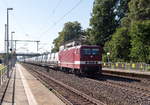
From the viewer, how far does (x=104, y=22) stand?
8044 centimetres

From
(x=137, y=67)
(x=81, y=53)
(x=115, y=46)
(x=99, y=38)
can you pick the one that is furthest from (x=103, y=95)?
(x=99, y=38)

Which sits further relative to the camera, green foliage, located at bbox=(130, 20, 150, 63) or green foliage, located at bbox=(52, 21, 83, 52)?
green foliage, located at bbox=(52, 21, 83, 52)

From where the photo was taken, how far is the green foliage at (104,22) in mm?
80062

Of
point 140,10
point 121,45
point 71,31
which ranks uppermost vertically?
point 71,31

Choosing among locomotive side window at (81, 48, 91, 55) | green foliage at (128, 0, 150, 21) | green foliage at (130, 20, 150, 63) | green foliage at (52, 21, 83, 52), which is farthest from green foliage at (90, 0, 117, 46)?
locomotive side window at (81, 48, 91, 55)

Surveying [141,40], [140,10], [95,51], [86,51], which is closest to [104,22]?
[140,10]

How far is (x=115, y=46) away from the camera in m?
68.2

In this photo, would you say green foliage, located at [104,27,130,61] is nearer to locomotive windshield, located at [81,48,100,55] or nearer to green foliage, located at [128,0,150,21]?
green foliage, located at [128,0,150,21]

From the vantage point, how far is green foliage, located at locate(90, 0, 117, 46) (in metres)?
80.1

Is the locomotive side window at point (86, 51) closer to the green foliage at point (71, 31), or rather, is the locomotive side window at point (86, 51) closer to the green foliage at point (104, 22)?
the green foliage at point (104, 22)

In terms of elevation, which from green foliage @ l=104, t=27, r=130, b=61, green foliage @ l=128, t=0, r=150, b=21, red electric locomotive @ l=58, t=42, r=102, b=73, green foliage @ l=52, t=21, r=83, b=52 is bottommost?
red electric locomotive @ l=58, t=42, r=102, b=73

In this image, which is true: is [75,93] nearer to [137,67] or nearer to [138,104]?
[138,104]

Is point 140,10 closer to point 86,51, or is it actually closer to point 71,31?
point 86,51

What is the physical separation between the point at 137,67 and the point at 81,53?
1602 centimetres
